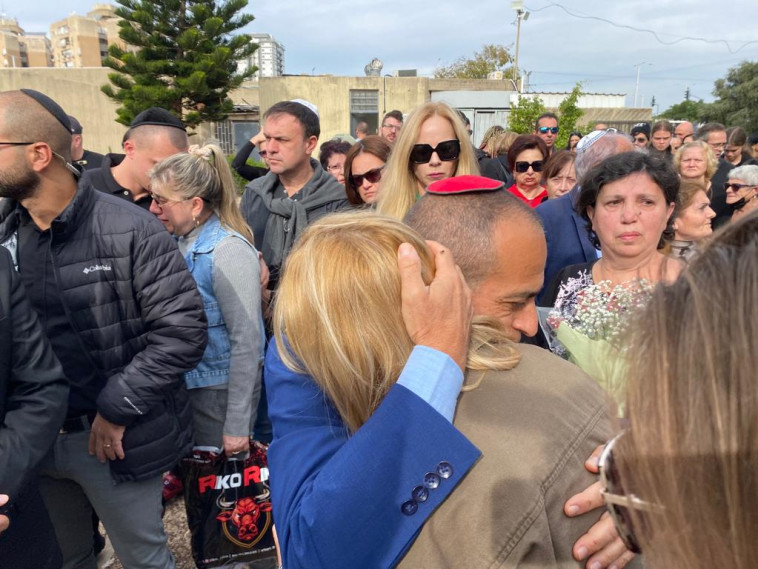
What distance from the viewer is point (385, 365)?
980 mm

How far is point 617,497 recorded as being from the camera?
2.15ft

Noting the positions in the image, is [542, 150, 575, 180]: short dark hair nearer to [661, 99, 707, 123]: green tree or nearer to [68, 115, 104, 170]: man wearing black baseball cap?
[68, 115, 104, 170]: man wearing black baseball cap

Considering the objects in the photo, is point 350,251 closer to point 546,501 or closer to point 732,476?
point 546,501

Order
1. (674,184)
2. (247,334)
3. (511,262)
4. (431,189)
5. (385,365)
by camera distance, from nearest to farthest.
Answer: (385,365) → (511,262) → (431,189) → (674,184) → (247,334)

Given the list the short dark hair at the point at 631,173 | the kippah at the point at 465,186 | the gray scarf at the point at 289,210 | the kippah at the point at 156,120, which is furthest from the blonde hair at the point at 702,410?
the kippah at the point at 156,120

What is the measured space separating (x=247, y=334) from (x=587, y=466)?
74.9 inches

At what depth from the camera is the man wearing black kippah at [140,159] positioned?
328 centimetres

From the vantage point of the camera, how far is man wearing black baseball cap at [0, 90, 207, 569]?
6.45ft

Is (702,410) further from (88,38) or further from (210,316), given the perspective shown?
(88,38)

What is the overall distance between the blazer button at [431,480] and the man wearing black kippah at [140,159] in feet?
9.75

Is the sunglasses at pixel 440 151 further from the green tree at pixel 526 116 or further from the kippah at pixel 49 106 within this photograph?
the green tree at pixel 526 116

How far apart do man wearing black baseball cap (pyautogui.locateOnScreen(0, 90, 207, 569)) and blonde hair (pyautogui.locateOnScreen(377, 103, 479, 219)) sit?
1.08m

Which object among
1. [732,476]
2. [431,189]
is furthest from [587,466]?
[431,189]

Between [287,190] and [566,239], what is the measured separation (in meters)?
1.83
